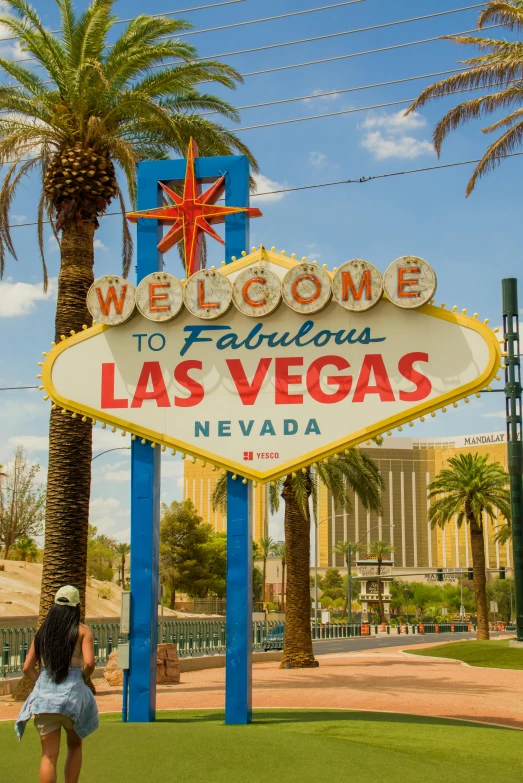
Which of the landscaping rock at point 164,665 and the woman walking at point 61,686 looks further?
the landscaping rock at point 164,665

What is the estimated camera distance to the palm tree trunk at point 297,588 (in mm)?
29234

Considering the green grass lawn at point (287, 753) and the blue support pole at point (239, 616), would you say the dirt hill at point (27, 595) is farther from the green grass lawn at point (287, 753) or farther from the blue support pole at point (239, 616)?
the green grass lawn at point (287, 753)

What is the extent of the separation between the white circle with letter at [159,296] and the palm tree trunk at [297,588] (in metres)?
16.2

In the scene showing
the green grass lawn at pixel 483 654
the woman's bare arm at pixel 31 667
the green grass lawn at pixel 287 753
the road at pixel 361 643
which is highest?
the woman's bare arm at pixel 31 667

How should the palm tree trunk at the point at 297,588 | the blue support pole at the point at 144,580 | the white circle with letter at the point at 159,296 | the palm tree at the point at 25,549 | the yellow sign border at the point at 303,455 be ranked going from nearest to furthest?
the yellow sign border at the point at 303,455 < the blue support pole at the point at 144,580 < the white circle with letter at the point at 159,296 < the palm tree trunk at the point at 297,588 < the palm tree at the point at 25,549

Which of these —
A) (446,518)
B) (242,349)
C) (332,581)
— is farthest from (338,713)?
(332,581)

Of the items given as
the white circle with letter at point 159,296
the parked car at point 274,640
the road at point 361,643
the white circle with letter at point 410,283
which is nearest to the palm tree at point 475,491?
the road at point 361,643

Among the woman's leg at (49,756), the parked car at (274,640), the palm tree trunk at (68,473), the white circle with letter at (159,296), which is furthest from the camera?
the parked car at (274,640)

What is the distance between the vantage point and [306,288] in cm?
1323

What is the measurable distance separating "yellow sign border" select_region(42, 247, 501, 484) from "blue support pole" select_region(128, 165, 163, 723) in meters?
0.45

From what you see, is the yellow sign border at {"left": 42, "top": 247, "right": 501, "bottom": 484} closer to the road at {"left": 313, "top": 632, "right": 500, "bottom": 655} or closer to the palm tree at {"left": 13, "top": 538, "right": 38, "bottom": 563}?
the road at {"left": 313, "top": 632, "right": 500, "bottom": 655}

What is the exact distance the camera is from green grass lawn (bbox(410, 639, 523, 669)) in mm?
28358

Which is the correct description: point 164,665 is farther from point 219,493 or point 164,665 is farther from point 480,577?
point 480,577

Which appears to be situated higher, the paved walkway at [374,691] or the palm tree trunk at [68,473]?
the palm tree trunk at [68,473]
